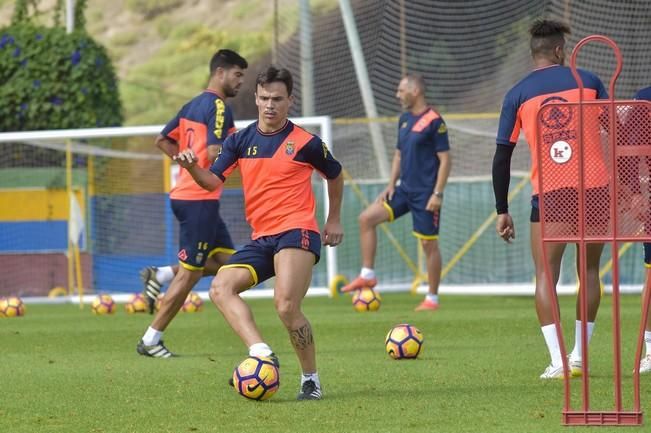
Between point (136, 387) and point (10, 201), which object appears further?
point (10, 201)

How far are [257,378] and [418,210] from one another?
7481 mm

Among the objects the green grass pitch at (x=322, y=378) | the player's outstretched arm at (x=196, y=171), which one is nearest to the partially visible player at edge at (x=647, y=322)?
the green grass pitch at (x=322, y=378)

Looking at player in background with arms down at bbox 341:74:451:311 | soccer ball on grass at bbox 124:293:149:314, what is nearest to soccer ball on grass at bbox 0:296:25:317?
soccer ball on grass at bbox 124:293:149:314

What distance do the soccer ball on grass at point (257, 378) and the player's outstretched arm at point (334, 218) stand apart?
88 cm

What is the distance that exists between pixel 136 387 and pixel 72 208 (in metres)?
10.3

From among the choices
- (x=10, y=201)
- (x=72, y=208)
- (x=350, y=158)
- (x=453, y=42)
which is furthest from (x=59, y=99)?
(x=453, y=42)

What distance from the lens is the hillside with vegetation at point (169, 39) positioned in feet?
145

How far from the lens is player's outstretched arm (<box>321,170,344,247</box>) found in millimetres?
8273

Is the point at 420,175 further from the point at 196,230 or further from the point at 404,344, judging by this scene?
the point at 404,344

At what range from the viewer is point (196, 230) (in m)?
11.3

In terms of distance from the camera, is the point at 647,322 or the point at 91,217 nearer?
the point at 647,322

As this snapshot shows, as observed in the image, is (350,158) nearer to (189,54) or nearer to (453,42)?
(453,42)

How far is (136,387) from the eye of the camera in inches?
343

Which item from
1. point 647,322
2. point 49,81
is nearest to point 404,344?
point 647,322
